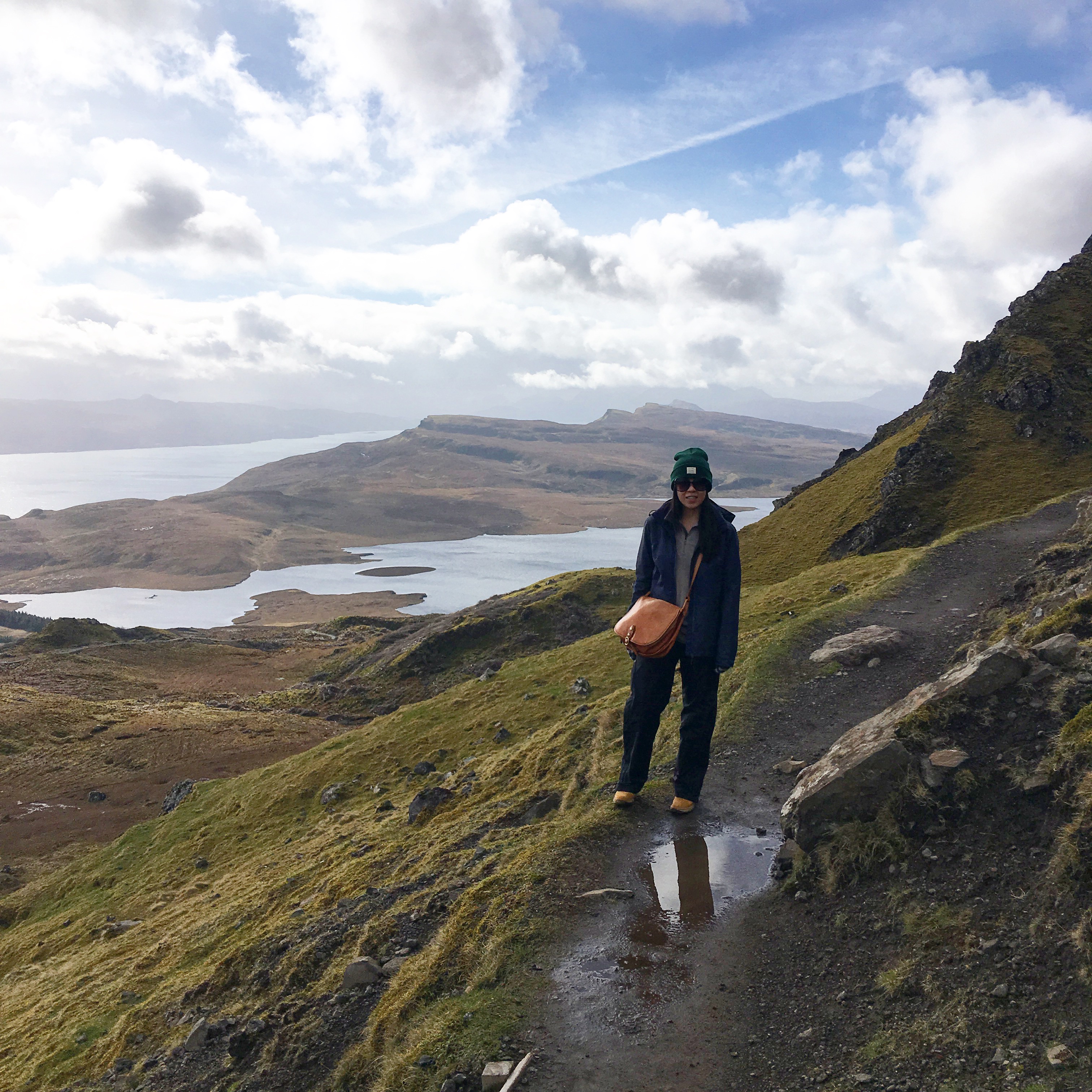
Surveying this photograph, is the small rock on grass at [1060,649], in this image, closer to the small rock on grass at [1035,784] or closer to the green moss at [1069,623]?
the green moss at [1069,623]

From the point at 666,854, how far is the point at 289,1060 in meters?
5.18

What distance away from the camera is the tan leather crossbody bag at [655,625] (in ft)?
32.8

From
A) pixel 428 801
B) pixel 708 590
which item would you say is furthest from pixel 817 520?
pixel 708 590

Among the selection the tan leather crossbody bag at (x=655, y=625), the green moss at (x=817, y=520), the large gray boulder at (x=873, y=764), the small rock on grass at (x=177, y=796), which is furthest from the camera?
the green moss at (x=817, y=520)

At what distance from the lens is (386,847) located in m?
16.6

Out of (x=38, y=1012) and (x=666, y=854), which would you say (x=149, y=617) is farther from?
(x=666, y=854)

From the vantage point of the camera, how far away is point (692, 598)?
10094 millimetres

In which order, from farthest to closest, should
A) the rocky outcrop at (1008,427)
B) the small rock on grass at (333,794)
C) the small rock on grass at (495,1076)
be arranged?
the rocky outcrop at (1008,427) < the small rock on grass at (333,794) < the small rock on grass at (495,1076)

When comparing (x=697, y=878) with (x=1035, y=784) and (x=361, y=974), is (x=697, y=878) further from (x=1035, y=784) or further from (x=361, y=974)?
(x=361, y=974)

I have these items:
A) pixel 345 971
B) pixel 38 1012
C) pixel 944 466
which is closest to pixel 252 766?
pixel 38 1012

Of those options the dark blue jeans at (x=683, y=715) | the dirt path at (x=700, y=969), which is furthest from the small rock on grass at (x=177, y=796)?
the dirt path at (x=700, y=969)

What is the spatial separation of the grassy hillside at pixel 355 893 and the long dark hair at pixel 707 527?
4.02 metres

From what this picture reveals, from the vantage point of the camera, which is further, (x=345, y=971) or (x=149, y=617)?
(x=149, y=617)

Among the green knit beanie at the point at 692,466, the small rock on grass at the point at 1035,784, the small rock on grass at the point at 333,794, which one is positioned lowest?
the small rock on grass at the point at 333,794
